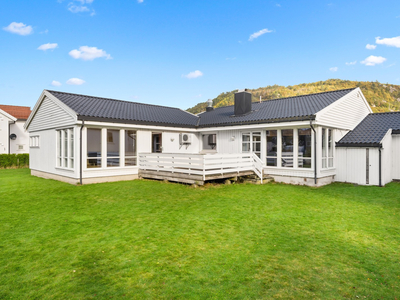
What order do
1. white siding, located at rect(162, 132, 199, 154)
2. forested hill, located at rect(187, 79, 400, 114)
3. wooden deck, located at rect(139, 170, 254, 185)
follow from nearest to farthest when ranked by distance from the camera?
wooden deck, located at rect(139, 170, 254, 185) → white siding, located at rect(162, 132, 199, 154) → forested hill, located at rect(187, 79, 400, 114)

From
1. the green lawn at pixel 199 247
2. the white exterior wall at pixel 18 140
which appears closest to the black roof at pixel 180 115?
the green lawn at pixel 199 247

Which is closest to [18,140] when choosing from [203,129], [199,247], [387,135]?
[203,129]

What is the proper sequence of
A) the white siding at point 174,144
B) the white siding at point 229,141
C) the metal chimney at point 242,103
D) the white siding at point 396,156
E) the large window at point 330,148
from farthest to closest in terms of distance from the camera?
the metal chimney at point 242,103 < the white siding at point 174,144 < the white siding at point 229,141 < the white siding at point 396,156 < the large window at point 330,148

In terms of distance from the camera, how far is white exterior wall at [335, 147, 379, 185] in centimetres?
1152

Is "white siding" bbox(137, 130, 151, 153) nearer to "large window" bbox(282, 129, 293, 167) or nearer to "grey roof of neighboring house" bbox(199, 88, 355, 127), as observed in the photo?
"grey roof of neighboring house" bbox(199, 88, 355, 127)

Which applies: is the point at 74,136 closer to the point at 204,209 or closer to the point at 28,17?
the point at 204,209

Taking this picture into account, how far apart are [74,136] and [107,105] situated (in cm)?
376

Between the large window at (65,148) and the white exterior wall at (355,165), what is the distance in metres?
13.6

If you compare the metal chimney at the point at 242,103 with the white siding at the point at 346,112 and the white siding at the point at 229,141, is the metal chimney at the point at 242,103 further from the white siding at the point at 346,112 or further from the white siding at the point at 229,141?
the white siding at the point at 346,112

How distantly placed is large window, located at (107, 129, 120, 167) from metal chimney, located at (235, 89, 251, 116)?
777cm

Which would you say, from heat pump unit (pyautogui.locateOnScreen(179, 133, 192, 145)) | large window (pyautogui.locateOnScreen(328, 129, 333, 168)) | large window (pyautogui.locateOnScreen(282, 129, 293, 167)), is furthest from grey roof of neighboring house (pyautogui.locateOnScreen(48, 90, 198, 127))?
large window (pyautogui.locateOnScreen(328, 129, 333, 168))

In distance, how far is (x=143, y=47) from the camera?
826 inches

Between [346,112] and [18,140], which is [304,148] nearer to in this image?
[346,112]

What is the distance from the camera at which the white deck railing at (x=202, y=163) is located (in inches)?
426
